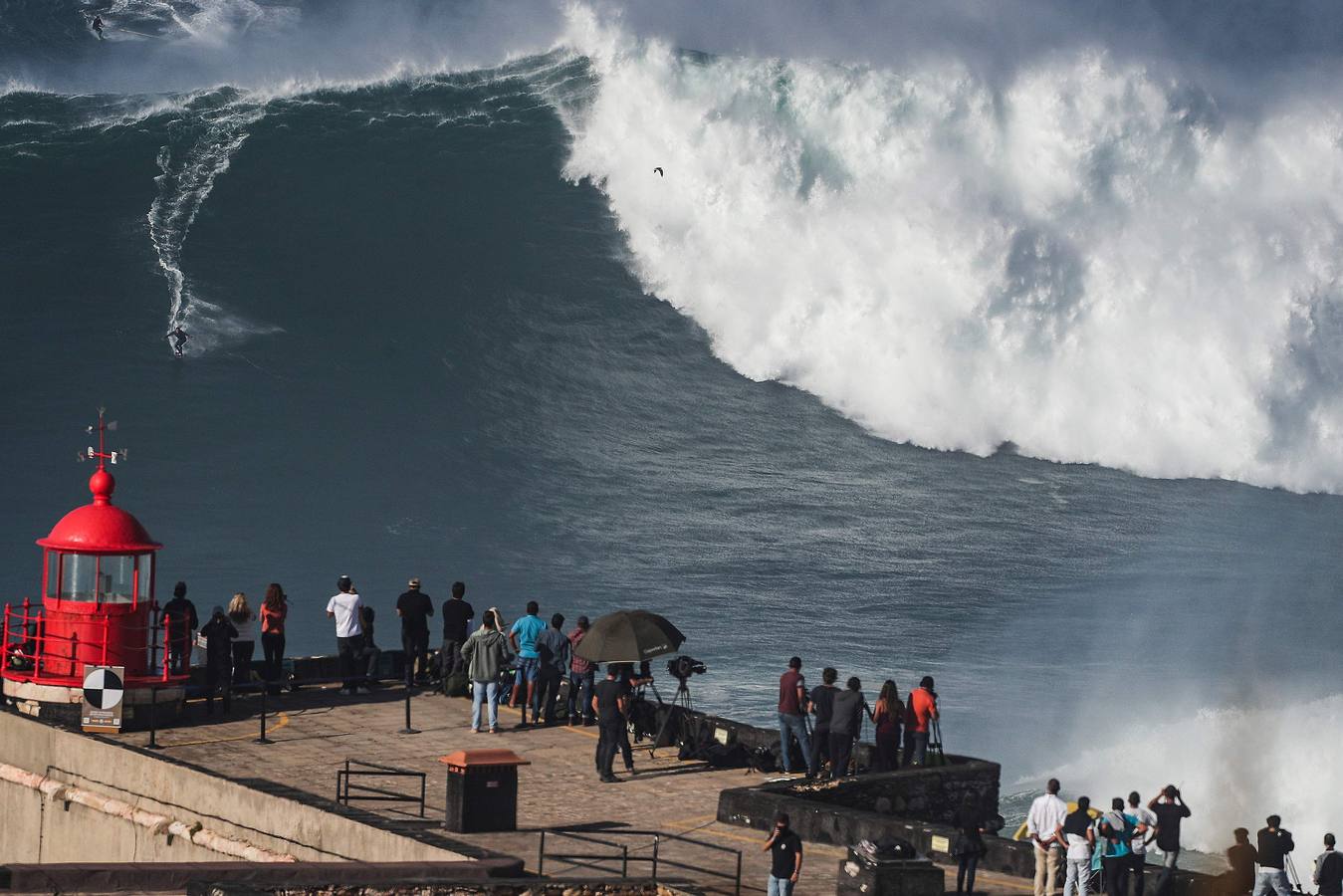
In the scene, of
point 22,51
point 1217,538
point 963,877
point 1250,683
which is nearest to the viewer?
point 963,877

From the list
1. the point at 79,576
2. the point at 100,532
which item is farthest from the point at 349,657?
the point at 100,532

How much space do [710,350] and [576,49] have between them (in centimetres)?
1097

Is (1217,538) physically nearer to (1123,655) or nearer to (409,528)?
(1123,655)

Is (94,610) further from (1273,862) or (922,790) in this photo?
(1273,862)

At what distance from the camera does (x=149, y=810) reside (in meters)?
18.7

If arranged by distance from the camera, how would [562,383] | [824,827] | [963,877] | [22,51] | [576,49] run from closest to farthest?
[963,877], [824,827], [562,383], [22,51], [576,49]

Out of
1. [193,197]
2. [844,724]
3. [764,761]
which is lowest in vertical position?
[764,761]

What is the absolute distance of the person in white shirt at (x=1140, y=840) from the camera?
1598 cm

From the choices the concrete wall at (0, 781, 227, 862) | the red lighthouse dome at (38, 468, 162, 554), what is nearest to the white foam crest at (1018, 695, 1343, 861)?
the red lighthouse dome at (38, 468, 162, 554)

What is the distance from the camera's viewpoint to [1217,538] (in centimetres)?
3872

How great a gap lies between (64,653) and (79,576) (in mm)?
786

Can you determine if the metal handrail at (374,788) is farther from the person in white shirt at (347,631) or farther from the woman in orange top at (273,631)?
the person in white shirt at (347,631)

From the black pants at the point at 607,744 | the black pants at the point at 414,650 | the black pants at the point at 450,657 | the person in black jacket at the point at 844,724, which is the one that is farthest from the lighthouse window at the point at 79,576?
the person in black jacket at the point at 844,724

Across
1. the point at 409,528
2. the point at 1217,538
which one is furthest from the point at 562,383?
the point at 1217,538
